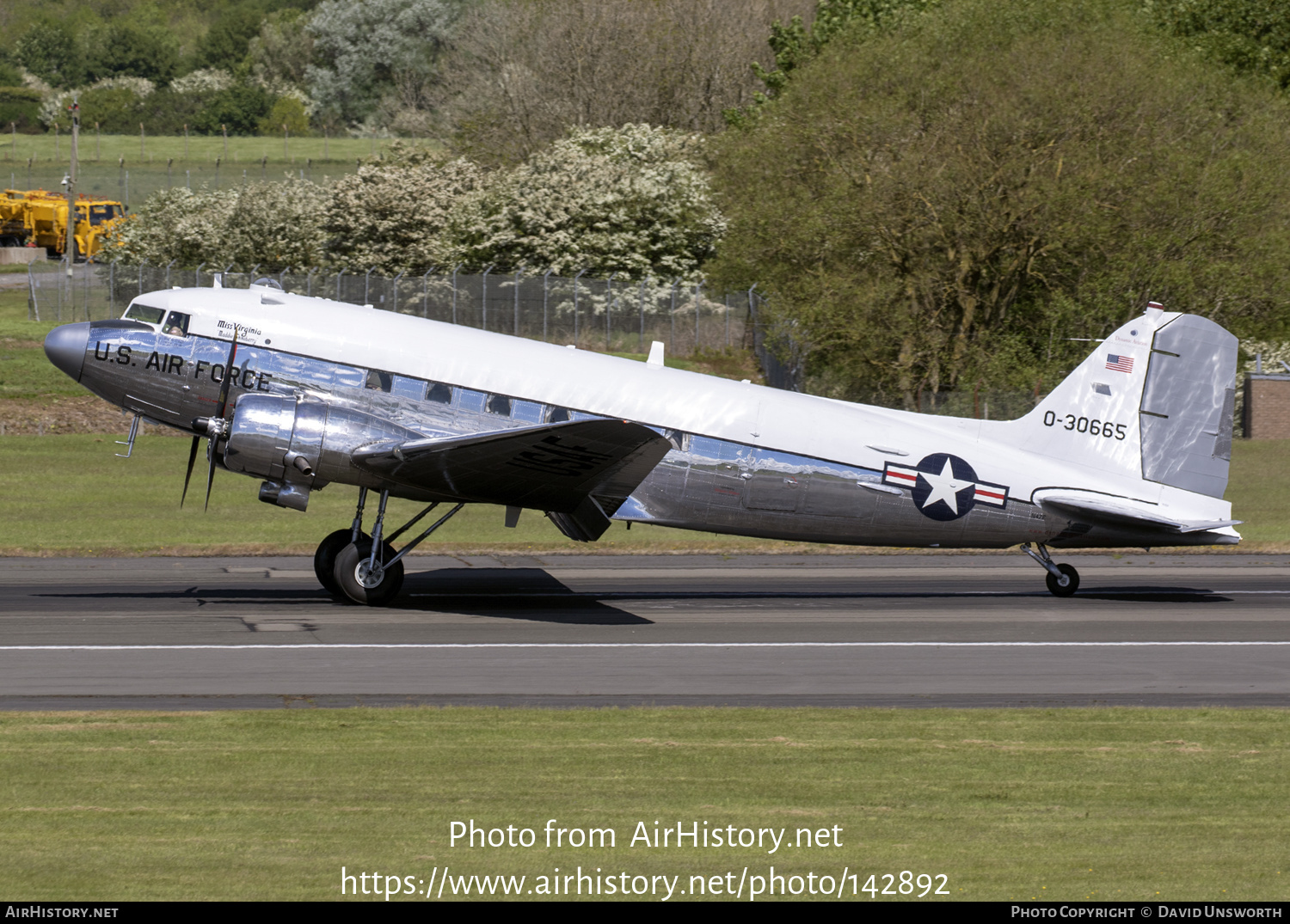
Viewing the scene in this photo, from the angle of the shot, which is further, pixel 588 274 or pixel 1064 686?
pixel 588 274

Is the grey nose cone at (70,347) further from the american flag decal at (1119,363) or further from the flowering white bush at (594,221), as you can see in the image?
the flowering white bush at (594,221)

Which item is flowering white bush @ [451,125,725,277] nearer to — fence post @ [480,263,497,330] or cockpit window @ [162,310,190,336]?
fence post @ [480,263,497,330]

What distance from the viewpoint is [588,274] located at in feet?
190

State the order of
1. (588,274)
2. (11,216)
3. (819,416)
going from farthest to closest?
(11,216) → (588,274) → (819,416)

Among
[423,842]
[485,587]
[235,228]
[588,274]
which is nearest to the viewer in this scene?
[423,842]

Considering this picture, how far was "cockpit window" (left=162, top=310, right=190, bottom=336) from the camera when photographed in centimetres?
1923

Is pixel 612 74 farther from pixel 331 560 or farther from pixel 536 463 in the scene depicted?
pixel 536 463

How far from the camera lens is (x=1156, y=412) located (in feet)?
68.5

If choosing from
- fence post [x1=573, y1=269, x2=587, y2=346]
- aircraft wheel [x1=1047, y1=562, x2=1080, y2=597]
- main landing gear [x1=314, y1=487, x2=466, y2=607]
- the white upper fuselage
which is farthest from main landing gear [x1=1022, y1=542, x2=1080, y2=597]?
fence post [x1=573, y1=269, x2=587, y2=346]

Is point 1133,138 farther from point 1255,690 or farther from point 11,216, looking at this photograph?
point 11,216

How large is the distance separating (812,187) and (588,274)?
59.8 feet

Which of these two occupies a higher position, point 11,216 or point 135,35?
point 135,35

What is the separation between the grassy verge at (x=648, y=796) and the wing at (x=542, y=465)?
435 cm

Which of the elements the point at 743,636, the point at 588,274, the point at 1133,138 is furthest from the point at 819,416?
the point at 588,274
